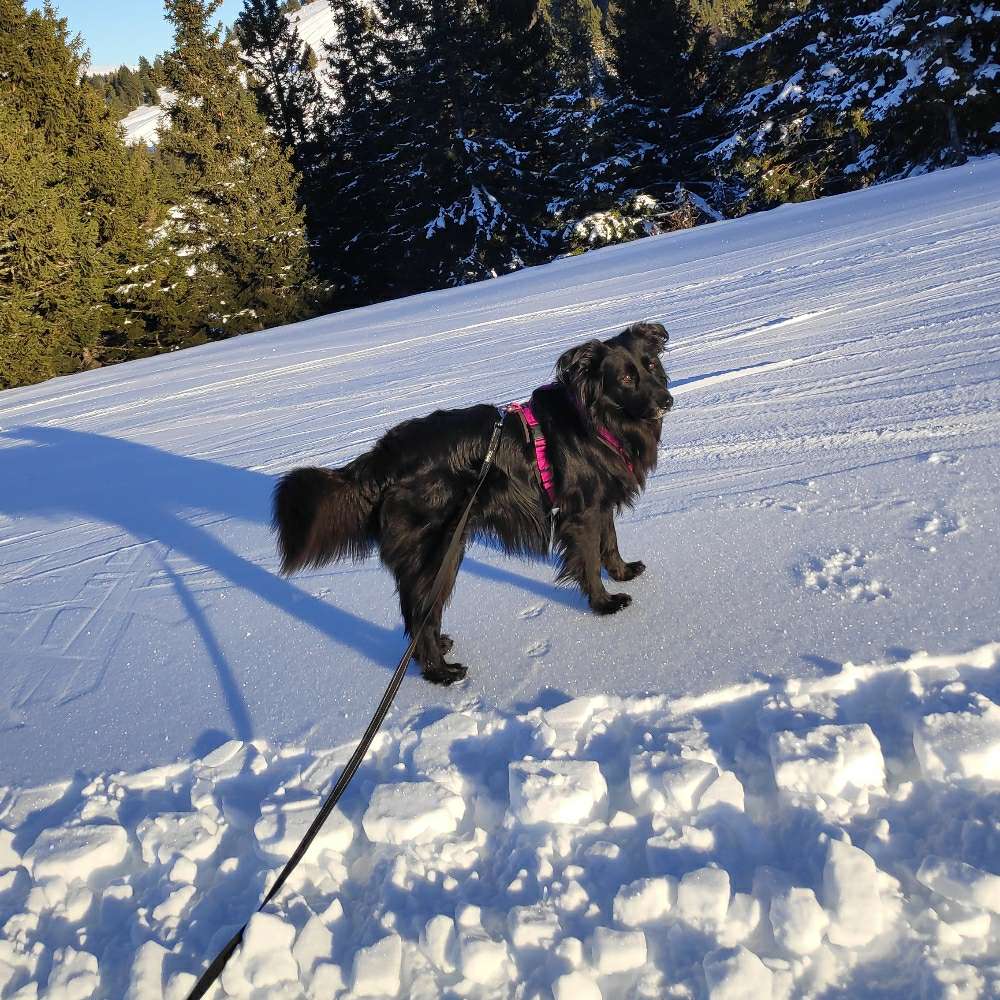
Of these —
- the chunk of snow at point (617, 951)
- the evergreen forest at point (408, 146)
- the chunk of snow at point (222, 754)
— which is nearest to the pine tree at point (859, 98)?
the evergreen forest at point (408, 146)

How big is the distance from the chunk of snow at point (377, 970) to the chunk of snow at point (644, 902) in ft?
1.71

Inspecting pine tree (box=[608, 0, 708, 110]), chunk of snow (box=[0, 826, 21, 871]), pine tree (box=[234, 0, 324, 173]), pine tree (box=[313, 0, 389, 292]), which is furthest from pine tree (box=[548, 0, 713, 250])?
chunk of snow (box=[0, 826, 21, 871])

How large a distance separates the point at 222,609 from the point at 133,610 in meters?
0.57

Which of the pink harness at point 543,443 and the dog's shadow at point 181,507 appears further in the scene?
the dog's shadow at point 181,507

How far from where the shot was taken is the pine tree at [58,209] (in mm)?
17328

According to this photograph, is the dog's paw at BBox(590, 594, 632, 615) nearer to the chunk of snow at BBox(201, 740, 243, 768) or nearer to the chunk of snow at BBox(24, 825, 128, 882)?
the chunk of snow at BBox(201, 740, 243, 768)

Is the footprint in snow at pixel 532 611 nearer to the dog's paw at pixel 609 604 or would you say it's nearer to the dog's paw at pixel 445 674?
the dog's paw at pixel 609 604

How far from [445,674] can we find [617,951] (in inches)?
49.7

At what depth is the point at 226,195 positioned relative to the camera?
2398cm

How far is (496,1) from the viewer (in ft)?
85.1

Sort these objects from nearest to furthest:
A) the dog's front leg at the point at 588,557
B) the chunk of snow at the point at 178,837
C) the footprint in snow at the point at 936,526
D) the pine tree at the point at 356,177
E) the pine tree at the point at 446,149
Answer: the chunk of snow at the point at 178,837
the footprint in snow at the point at 936,526
the dog's front leg at the point at 588,557
the pine tree at the point at 446,149
the pine tree at the point at 356,177

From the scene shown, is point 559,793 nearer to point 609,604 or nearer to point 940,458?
point 609,604

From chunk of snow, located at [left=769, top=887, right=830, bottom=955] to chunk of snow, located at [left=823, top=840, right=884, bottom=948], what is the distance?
0.03 m

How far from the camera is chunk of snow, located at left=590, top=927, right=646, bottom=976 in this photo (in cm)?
156
